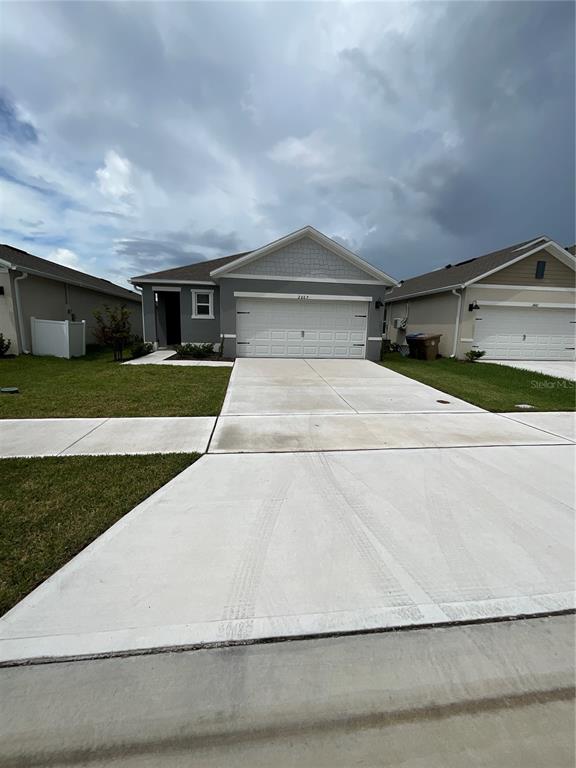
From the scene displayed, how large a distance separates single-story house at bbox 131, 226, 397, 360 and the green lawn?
6.41 feet

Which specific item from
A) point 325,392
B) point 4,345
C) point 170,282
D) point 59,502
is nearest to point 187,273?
point 170,282

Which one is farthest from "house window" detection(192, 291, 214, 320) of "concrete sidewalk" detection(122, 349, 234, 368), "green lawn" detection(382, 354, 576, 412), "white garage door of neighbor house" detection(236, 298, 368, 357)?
"green lawn" detection(382, 354, 576, 412)

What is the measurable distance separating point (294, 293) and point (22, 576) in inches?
457

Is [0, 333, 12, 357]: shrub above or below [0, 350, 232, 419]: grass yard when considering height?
above

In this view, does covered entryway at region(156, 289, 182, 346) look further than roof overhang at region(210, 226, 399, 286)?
Yes

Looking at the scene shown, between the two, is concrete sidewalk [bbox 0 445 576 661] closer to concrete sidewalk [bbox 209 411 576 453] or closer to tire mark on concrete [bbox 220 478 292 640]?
tire mark on concrete [bbox 220 478 292 640]

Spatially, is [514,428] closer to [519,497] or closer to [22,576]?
[519,497]

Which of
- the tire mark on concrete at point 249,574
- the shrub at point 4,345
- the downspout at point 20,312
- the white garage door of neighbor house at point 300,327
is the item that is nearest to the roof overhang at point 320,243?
the white garage door of neighbor house at point 300,327

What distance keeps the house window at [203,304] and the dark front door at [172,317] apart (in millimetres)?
2824

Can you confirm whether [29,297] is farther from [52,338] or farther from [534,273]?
[534,273]

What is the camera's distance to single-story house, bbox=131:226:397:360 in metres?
12.8

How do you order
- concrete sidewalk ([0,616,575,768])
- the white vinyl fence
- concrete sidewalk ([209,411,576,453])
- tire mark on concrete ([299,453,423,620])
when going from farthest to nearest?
the white vinyl fence → concrete sidewalk ([209,411,576,453]) → tire mark on concrete ([299,453,423,620]) → concrete sidewalk ([0,616,575,768])

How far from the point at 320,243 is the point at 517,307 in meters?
8.88

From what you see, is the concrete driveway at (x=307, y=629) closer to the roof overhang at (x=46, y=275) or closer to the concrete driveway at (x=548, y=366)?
the concrete driveway at (x=548, y=366)
